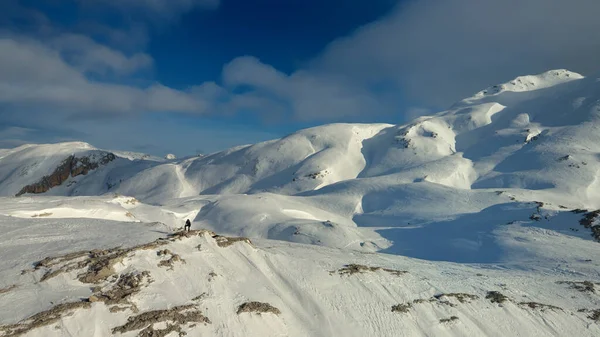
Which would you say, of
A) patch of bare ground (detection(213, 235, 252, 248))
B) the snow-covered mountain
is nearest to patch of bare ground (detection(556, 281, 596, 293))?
the snow-covered mountain

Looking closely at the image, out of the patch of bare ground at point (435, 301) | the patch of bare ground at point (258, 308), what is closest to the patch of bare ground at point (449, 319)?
the patch of bare ground at point (435, 301)

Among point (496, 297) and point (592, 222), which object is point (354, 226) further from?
point (496, 297)

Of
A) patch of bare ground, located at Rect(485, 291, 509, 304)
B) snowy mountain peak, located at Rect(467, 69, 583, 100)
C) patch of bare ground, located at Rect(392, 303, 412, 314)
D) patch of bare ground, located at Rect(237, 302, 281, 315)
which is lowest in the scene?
patch of bare ground, located at Rect(485, 291, 509, 304)

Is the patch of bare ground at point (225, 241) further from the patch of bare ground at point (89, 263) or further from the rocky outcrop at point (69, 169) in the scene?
the rocky outcrop at point (69, 169)

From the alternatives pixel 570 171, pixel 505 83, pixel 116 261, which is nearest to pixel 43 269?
pixel 116 261

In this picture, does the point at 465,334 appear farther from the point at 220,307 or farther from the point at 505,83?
the point at 505,83

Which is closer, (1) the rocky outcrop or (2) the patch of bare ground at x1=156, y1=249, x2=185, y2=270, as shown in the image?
(2) the patch of bare ground at x1=156, y1=249, x2=185, y2=270

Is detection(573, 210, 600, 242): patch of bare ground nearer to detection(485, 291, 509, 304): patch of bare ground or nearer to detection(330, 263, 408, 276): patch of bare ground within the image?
detection(485, 291, 509, 304): patch of bare ground
